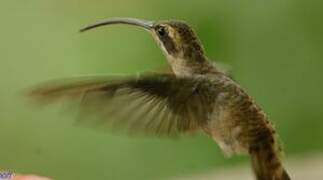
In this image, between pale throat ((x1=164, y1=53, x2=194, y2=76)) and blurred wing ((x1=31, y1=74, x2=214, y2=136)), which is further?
pale throat ((x1=164, y1=53, x2=194, y2=76))

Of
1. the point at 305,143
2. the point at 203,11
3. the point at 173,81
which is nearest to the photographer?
the point at 173,81

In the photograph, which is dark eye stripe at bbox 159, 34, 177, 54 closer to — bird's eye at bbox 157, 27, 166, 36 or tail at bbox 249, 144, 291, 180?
bird's eye at bbox 157, 27, 166, 36

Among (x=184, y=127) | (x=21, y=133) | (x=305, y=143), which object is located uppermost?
(x=184, y=127)

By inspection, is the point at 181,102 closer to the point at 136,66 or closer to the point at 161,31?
the point at 161,31

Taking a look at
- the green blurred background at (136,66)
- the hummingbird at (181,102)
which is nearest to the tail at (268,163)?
the hummingbird at (181,102)

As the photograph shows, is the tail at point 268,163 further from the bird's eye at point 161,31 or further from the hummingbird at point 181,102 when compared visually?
the bird's eye at point 161,31

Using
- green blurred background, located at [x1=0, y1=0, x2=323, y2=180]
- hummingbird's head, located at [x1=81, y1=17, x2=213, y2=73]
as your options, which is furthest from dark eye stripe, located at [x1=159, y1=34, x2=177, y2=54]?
green blurred background, located at [x1=0, y1=0, x2=323, y2=180]

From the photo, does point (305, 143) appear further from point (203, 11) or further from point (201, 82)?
point (201, 82)

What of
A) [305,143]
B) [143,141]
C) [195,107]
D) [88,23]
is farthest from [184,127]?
[305,143]
